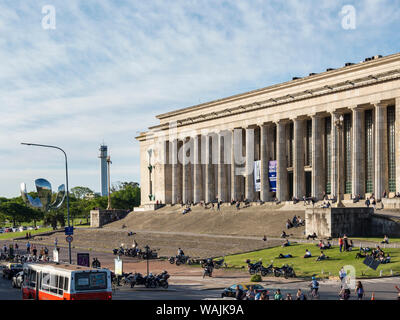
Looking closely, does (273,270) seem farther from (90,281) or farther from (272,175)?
(272,175)

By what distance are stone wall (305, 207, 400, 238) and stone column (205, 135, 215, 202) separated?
45729 mm

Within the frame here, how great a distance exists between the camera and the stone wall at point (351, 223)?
55406 mm

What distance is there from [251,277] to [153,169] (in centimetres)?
7914

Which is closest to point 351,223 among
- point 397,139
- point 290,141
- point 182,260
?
point 182,260

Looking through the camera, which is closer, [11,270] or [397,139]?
[11,270]

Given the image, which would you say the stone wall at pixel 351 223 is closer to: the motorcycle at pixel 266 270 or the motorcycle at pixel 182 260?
the motorcycle at pixel 182 260

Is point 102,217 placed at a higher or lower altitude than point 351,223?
lower

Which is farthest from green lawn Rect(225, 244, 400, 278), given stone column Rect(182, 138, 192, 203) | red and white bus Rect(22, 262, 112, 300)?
stone column Rect(182, 138, 192, 203)

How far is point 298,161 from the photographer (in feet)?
272

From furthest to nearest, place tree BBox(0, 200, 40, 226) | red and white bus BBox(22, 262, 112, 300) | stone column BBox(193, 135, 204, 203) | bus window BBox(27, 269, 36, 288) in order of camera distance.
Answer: tree BBox(0, 200, 40, 226) → stone column BBox(193, 135, 204, 203) → bus window BBox(27, 269, 36, 288) → red and white bus BBox(22, 262, 112, 300)

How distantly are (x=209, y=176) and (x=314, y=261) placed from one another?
187 ft

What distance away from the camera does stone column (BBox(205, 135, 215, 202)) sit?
335 ft

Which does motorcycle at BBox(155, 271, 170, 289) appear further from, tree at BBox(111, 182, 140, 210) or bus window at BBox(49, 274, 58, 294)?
tree at BBox(111, 182, 140, 210)
